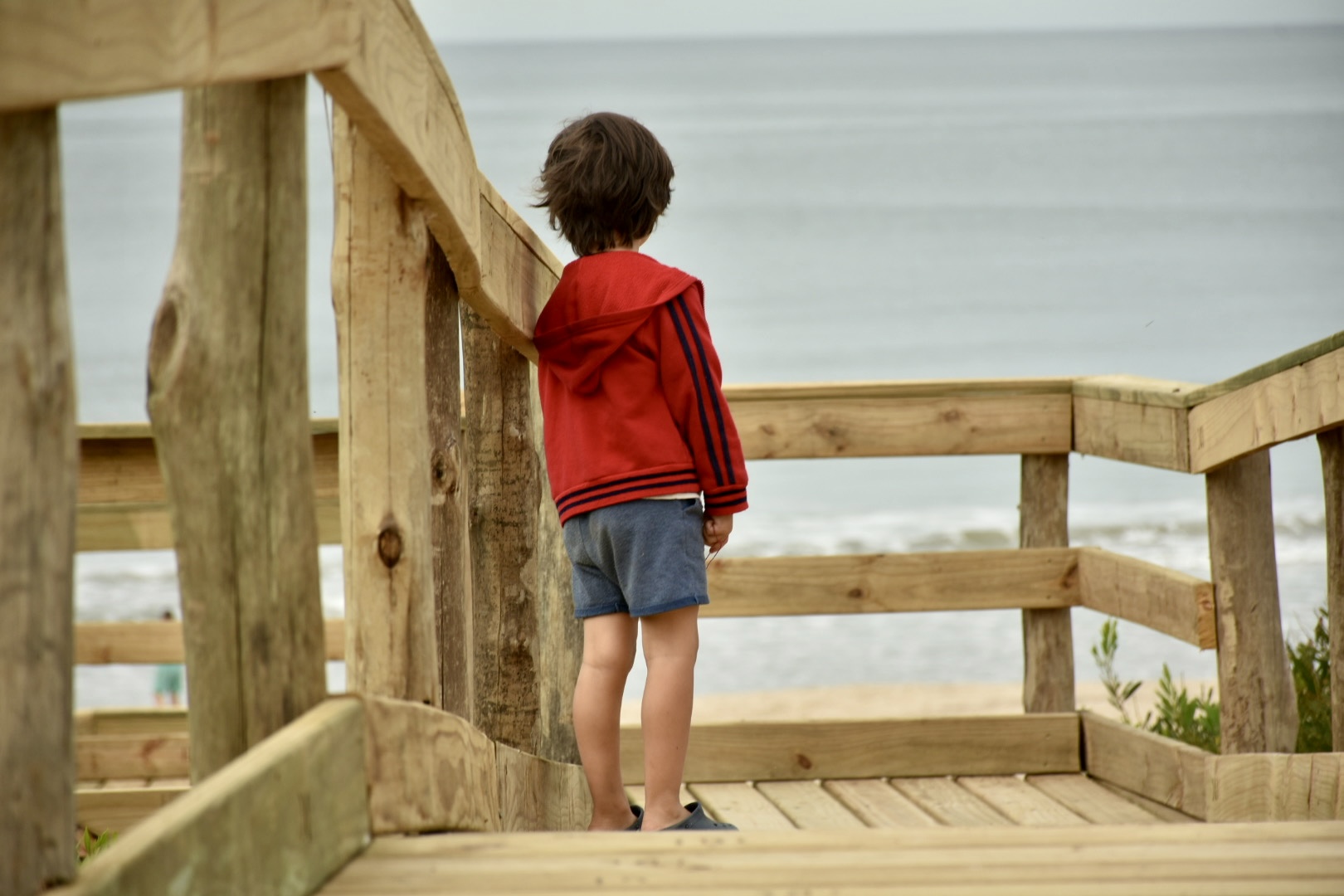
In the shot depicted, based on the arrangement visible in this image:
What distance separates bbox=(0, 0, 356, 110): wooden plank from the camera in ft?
3.66

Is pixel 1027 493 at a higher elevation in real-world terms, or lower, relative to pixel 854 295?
lower

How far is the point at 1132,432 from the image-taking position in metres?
3.75

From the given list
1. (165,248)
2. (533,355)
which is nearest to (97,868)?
(533,355)

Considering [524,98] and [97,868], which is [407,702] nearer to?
[97,868]

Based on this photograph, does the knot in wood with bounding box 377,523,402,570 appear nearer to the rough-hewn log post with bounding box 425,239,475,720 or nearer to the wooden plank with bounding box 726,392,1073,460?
the rough-hewn log post with bounding box 425,239,475,720

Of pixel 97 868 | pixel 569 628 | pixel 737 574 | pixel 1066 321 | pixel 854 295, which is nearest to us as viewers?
pixel 97 868

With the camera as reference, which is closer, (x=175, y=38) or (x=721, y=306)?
(x=175, y=38)

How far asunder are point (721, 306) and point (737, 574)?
3198 cm

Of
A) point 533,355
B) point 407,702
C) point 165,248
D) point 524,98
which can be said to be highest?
point 524,98

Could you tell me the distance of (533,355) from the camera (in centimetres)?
264

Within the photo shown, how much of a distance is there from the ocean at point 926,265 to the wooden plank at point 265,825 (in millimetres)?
786

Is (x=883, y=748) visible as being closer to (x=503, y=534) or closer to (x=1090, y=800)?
(x=1090, y=800)

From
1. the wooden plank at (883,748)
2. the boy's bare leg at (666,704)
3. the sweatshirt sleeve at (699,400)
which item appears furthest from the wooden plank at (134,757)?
the sweatshirt sleeve at (699,400)

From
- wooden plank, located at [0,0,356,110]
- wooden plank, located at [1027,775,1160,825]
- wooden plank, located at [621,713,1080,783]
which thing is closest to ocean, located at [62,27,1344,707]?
wooden plank, located at [0,0,356,110]
